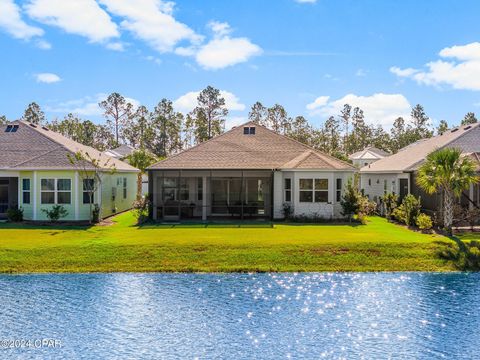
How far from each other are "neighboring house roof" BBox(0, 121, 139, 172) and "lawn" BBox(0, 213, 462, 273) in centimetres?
572

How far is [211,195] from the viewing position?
31078mm

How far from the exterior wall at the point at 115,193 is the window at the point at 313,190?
11.9 metres

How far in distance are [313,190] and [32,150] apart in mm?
17145

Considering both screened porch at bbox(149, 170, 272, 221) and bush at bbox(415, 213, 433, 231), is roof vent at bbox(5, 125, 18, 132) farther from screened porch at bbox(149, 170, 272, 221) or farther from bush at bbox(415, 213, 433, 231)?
bush at bbox(415, 213, 433, 231)

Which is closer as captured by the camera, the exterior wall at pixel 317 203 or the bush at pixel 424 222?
the bush at pixel 424 222

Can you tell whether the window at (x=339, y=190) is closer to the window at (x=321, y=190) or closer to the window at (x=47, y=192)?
the window at (x=321, y=190)

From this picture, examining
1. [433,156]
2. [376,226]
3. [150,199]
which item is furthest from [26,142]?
[433,156]

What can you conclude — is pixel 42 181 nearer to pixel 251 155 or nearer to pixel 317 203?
pixel 251 155

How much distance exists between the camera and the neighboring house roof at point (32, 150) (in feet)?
91.9

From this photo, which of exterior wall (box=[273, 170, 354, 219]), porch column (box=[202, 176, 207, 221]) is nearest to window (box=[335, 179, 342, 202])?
exterior wall (box=[273, 170, 354, 219])

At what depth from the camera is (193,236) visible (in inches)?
894

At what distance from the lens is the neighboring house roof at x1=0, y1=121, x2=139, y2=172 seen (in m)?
28.0

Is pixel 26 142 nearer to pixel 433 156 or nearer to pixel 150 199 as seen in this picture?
pixel 150 199

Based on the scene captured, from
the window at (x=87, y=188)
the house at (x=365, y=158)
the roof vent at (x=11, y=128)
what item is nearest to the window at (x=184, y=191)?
the window at (x=87, y=188)
